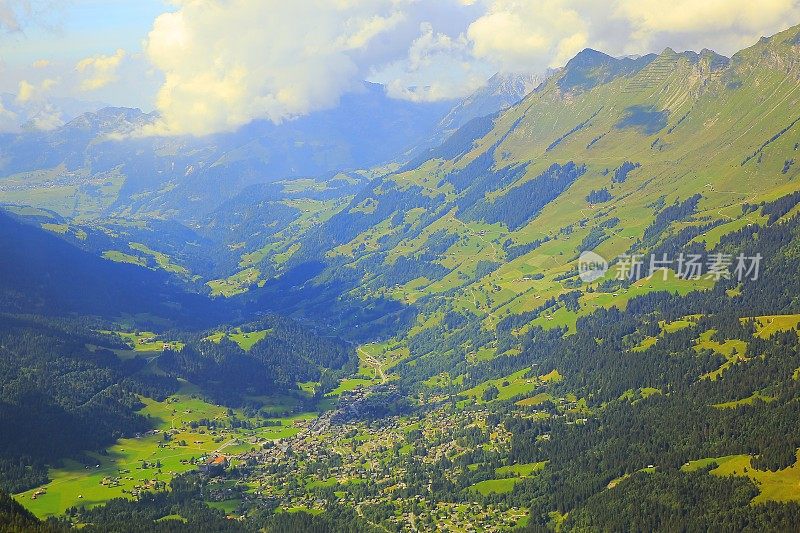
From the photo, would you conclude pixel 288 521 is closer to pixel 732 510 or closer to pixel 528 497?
pixel 528 497

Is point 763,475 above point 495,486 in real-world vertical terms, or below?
above

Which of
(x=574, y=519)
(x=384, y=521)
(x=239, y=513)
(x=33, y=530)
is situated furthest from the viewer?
(x=239, y=513)

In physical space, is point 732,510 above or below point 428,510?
above

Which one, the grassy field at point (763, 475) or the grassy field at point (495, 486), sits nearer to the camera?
the grassy field at point (763, 475)

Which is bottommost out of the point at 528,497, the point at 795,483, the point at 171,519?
the point at 171,519

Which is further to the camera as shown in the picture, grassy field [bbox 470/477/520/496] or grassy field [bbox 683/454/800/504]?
grassy field [bbox 470/477/520/496]

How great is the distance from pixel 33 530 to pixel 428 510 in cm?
7886

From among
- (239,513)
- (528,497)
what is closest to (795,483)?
(528,497)

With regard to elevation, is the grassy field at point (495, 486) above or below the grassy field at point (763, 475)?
below

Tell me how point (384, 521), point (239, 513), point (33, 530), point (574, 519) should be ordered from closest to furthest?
point (33, 530) → point (574, 519) → point (384, 521) → point (239, 513)

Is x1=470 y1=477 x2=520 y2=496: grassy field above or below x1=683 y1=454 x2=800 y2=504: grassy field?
below

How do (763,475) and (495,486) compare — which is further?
(495,486)

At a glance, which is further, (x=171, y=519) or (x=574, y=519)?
(x=171, y=519)

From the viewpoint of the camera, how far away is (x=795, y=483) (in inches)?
6088
